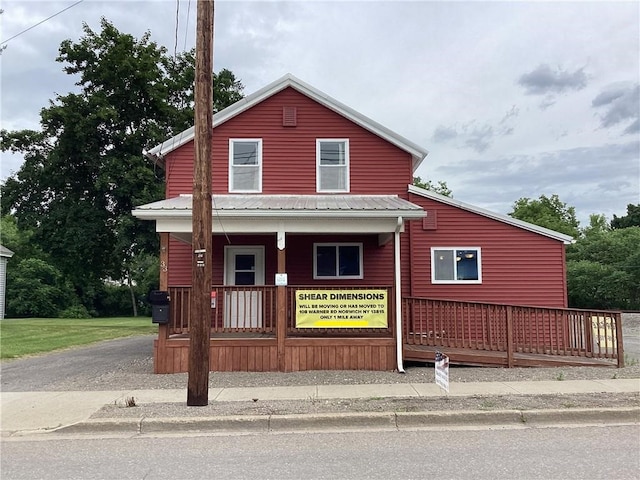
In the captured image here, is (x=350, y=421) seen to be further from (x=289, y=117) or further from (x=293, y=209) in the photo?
(x=289, y=117)

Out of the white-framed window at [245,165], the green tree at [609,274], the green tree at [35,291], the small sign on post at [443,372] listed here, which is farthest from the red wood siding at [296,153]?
the green tree at [35,291]

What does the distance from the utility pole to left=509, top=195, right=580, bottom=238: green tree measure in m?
46.9

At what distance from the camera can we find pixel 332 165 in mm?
14195

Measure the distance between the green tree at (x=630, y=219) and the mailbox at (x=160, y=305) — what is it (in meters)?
55.6

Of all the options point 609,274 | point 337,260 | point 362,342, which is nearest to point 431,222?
point 337,260

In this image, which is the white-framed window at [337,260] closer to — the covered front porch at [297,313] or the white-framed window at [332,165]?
the white-framed window at [332,165]

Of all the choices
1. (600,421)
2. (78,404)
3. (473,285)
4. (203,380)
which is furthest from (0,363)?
(600,421)

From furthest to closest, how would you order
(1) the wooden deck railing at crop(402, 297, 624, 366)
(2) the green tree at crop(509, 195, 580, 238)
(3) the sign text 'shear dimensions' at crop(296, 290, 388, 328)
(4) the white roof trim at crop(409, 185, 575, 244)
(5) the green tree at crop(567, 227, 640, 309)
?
(2) the green tree at crop(509, 195, 580, 238), (5) the green tree at crop(567, 227, 640, 309), (4) the white roof trim at crop(409, 185, 575, 244), (1) the wooden deck railing at crop(402, 297, 624, 366), (3) the sign text 'shear dimensions' at crop(296, 290, 388, 328)

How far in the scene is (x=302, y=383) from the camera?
30.6 feet

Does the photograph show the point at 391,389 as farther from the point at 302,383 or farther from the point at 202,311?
the point at 202,311

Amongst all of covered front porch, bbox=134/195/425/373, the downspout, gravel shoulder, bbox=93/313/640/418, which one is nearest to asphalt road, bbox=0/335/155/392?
covered front porch, bbox=134/195/425/373

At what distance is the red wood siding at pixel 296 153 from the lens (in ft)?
45.9

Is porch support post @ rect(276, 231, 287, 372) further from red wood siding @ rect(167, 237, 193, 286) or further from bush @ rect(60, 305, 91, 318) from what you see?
bush @ rect(60, 305, 91, 318)

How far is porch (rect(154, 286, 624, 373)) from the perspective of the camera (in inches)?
417
